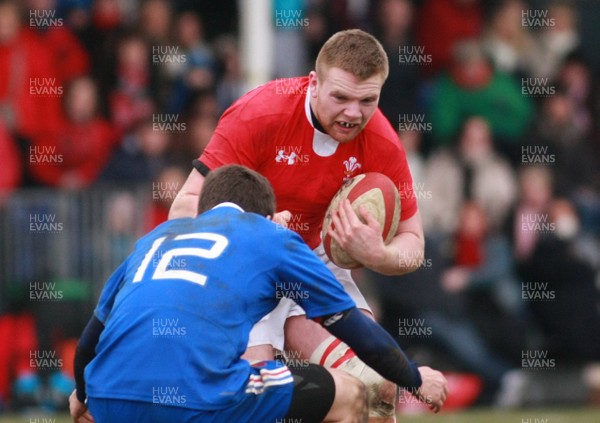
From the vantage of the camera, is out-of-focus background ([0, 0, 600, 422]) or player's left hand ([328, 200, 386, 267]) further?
out-of-focus background ([0, 0, 600, 422])

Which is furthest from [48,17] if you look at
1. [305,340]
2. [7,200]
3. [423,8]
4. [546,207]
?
[305,340]

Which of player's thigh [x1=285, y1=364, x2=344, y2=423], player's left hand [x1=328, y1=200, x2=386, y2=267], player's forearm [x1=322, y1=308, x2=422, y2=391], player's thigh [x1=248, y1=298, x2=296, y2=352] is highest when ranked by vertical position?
player's left hand [x1=328, y1=200, x2=386, y2=267]

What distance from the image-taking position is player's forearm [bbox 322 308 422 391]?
6.01 m

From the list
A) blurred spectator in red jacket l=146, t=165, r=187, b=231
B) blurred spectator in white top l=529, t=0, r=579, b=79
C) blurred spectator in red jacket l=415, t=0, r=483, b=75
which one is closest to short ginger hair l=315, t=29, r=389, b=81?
blurred spectator in red jacket l=146, t=165, r=187, b=231

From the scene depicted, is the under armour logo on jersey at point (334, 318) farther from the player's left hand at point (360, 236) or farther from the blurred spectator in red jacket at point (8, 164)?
the blurred spectator in red jacket at point (8, 164)

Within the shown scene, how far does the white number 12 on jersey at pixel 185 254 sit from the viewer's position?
5.78 m

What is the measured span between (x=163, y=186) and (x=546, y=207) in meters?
3.79

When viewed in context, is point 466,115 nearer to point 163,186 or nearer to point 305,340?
point 163,186

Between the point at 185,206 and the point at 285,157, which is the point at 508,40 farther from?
the point at 185,206

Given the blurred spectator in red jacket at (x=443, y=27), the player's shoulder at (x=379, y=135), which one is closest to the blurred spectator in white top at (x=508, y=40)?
the blurred spectator in red jacket at (x=443, y=27)

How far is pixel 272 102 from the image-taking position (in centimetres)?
723

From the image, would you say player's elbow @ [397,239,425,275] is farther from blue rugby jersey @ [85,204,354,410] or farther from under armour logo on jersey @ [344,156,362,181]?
blue rugby jersey @ [85,204,354,410]

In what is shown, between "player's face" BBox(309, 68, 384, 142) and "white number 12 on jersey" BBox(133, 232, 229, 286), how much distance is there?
Answer: 1.36m

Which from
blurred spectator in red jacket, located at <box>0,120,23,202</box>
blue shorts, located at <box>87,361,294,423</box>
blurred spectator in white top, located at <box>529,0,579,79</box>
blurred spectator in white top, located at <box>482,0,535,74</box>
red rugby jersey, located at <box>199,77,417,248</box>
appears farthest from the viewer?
blurred spectator in white top, located at <box>529,0,579,79</box>
